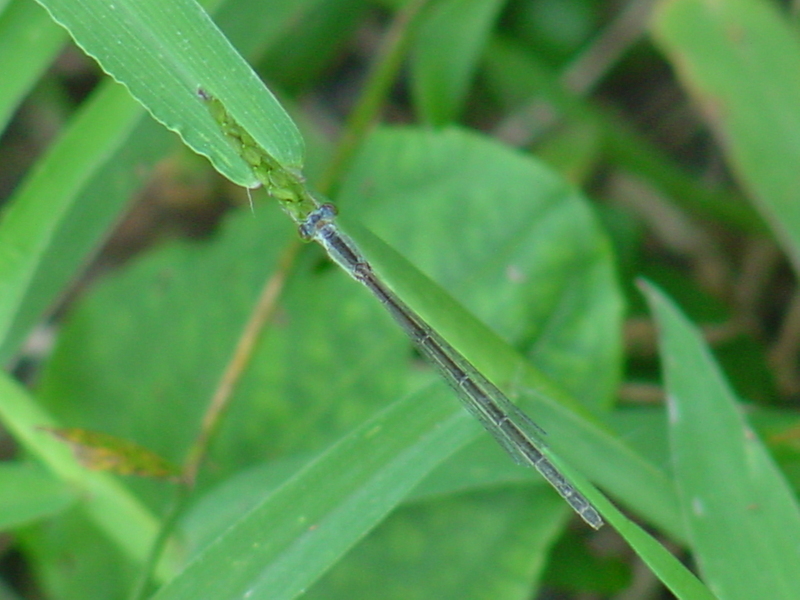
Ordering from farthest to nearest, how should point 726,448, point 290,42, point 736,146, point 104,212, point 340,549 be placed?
point 290,42 < point 736,146 < point 104,212 < point 726,448 < point 340,549

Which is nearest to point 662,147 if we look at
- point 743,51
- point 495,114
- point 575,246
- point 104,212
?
point 495,114

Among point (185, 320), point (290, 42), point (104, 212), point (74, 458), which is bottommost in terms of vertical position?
point (74, 458)

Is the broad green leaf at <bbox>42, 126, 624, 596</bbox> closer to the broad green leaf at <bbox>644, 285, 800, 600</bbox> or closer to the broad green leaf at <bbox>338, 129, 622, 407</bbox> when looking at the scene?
the broad green leaf at <bbox>338, 129, 622, 407</bbox>

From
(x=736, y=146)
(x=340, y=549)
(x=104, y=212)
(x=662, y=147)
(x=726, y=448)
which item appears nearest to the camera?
(x=340, y=549)

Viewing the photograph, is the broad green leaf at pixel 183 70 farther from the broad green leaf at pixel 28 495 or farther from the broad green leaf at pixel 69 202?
the broad green leaf at pixel 28 495

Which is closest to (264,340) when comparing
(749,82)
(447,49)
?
(447,49)

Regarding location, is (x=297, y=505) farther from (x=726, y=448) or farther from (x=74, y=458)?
(x=726, y=448)

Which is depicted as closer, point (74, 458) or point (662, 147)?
point (74, 458)

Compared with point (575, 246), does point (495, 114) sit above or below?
above
